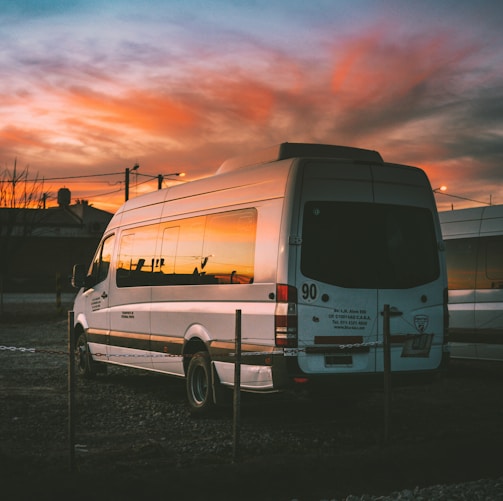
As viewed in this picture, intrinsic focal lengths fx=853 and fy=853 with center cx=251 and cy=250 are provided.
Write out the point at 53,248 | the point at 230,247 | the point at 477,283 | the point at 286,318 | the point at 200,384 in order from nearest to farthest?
the point at 286,318
the point at 230,247
the point at 200,384
the point at 477,283
the point at 53,248

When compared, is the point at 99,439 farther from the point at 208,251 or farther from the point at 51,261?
the point at 51,261

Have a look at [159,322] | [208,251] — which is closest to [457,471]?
[208,251]

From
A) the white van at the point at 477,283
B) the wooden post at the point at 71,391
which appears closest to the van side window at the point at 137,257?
the wooden post at the point at 71,391

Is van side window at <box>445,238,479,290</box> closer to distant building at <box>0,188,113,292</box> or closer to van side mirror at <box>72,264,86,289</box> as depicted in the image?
van side mirror at <box>72,264,86,289</box>

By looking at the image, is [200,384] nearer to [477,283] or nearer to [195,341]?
[195,341]

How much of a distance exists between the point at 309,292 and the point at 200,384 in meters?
2.42

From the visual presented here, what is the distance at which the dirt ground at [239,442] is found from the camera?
6.46 m

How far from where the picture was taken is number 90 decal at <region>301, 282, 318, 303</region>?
8.75 metres

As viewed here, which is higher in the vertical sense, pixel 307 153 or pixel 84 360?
pixel 307 153

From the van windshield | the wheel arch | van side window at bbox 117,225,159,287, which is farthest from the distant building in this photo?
the van windshield

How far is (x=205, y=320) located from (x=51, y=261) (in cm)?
6577

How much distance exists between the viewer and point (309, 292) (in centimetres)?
878

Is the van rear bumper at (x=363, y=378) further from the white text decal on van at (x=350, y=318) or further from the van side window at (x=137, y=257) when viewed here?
the van side window at (x=137, y=257)

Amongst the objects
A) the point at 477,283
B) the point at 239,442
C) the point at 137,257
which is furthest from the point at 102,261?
the point at 239,442
